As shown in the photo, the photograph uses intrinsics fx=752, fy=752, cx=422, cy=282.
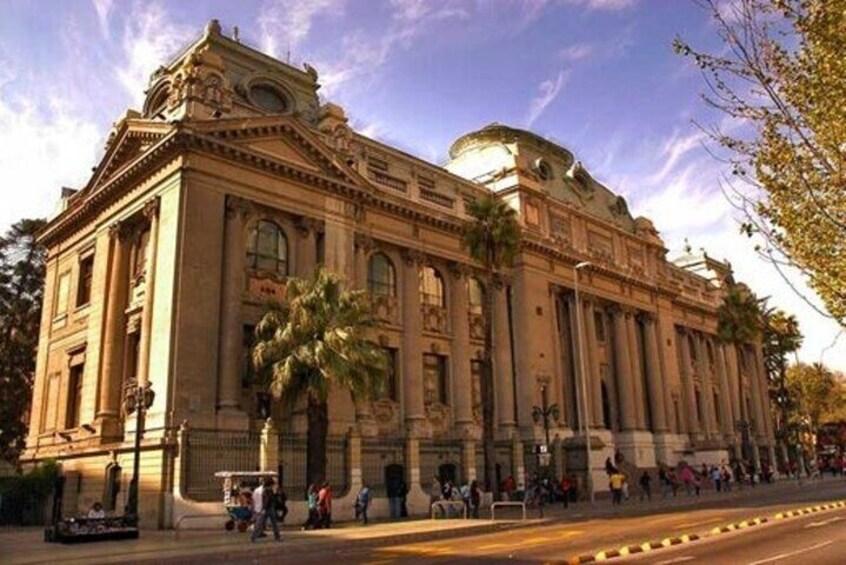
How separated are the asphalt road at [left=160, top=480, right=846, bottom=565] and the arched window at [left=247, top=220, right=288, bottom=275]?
14.7 m

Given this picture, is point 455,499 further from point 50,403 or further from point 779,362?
point 779,362

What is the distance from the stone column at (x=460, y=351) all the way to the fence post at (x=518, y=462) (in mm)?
2461

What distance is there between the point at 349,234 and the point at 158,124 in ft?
30.7

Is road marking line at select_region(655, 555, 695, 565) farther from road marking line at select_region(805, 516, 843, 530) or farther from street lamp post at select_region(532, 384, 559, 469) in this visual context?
street lamp post at select_region(532, 384, 559, 469)

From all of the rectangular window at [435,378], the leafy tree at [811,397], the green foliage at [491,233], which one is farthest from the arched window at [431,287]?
the leafy tree at [811,397]

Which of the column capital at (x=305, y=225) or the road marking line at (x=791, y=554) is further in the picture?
the column capital at (x=305, y=225)

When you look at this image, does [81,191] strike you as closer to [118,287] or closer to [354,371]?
[118,287]

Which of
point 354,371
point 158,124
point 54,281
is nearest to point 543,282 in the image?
point 354,371

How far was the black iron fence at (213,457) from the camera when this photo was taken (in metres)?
25.4

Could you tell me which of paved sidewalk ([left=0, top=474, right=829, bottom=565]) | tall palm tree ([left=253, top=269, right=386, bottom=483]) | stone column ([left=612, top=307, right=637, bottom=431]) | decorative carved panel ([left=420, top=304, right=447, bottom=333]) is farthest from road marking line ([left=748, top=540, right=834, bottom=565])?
stone column ([left=612, top=307, right=637, bottom=431])

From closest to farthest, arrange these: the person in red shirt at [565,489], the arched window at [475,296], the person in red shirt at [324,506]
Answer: the person in red shirt at [324,506] < the person in red shirt at [565,489] < the arched window at [475,296]

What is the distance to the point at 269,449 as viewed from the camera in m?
25.8

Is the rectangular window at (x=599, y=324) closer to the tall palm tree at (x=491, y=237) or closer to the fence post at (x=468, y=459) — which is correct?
the tall palm tree at (x=491, y=237)

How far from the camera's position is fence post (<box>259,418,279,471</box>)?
84.2 ft
